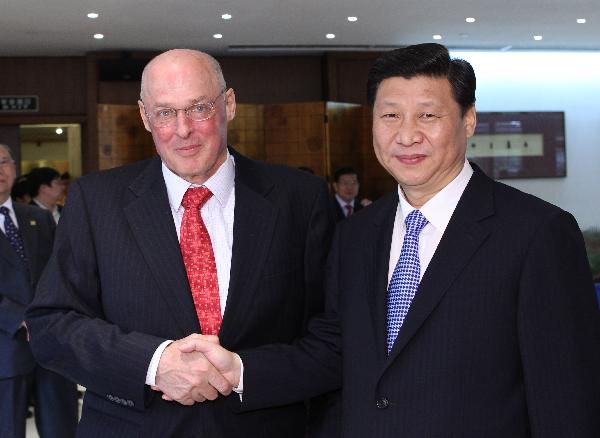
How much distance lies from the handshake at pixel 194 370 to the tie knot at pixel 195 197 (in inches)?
14.5

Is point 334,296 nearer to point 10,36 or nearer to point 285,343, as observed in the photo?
point 285,343

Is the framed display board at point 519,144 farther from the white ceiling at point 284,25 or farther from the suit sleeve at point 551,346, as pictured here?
Result: the suit sleeve at point 551,346

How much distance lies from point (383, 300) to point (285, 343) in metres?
0.38

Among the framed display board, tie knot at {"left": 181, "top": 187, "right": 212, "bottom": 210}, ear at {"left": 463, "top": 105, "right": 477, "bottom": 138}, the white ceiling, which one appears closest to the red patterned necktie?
tie knot at {"left": 181, "top": 187, "right": 212, "bottom": 210}

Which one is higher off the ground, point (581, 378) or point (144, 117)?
point (144, 117)

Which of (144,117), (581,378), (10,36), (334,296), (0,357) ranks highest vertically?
(10,36)

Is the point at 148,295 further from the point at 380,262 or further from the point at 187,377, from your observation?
the point at 380,262

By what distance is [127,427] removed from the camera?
7.30 ft

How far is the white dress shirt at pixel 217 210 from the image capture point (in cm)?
229

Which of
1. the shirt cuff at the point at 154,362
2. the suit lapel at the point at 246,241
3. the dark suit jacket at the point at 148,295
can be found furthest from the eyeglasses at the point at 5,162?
the shirt cuff at the point at 154,362

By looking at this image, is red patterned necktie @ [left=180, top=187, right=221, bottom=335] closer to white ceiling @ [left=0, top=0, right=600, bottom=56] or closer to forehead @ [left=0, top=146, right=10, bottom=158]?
forehead @ [left=0, top=146, right=10, bottom=158]

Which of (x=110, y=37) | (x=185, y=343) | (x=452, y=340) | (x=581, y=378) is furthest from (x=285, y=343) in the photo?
(x=110, y=37)

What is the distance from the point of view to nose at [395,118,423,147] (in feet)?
6.64

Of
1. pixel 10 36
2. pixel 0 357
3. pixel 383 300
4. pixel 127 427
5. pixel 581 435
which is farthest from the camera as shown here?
pixel 10 36
